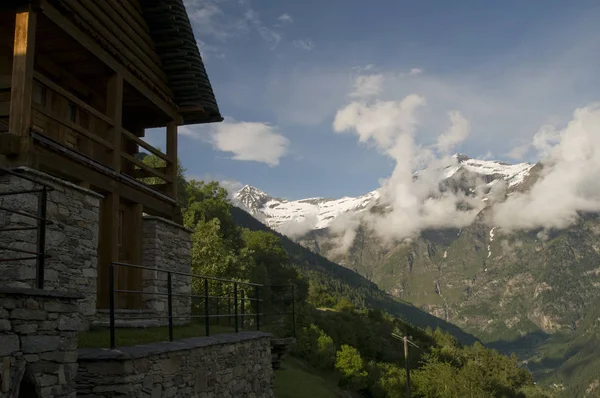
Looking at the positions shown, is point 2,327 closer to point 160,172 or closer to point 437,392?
point 160,172

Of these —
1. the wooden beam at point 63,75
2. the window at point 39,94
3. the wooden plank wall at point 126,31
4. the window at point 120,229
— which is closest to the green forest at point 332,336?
the wooden plank wall at point 126,31

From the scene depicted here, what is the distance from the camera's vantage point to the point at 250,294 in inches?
1597

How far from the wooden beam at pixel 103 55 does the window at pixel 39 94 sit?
1486 mm

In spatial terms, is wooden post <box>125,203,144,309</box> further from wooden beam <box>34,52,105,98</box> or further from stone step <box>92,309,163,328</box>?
wooden beam <box>34,52,105,98</box>

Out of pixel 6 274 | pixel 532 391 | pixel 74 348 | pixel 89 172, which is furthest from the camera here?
pixel 532 391

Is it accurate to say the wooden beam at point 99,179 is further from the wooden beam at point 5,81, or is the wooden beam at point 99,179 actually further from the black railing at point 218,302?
the wooden beam at point 5,81

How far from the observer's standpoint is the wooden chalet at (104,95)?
11.2 meters

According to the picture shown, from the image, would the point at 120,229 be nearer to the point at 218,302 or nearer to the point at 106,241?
the point at 106,241

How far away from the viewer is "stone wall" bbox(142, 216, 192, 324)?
15258 millimetres

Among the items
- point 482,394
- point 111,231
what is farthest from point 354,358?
point 111,231

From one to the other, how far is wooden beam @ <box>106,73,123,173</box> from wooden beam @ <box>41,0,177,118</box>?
1.06 feet

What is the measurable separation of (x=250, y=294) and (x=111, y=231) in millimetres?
27537

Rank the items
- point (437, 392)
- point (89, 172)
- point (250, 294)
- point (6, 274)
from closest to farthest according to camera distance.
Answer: point (6, 274)
point (89, 172)
point (250, 294)
point (437, 392)

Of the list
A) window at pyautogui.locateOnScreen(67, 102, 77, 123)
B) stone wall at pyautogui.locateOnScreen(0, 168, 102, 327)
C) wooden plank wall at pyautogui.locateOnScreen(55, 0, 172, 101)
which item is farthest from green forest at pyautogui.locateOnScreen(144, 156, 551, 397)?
stone wall at pyautogui.locateOnScreen(0, 168, 102, 327)
